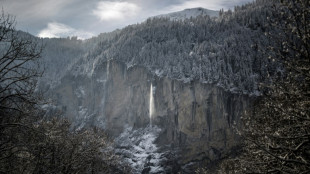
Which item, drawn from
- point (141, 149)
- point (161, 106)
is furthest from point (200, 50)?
point (141, 149)

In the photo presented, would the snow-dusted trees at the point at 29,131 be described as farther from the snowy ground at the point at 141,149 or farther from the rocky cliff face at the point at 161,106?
the rocky cliff face at the point at 161,106

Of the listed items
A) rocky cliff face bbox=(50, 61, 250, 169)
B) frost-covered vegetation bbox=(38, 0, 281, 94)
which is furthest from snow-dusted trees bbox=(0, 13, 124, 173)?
frost-covered vegetation bbox=(38, 0, 281, 94)

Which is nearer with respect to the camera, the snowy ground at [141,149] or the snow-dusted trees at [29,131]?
the snow-dusted trees at [29,131]

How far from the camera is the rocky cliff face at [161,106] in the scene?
111 m

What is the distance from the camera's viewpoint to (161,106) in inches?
5330

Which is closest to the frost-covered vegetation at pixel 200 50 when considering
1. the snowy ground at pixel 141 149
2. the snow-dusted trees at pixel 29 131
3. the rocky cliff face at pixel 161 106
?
the rocky cliff face at pixel 161 106

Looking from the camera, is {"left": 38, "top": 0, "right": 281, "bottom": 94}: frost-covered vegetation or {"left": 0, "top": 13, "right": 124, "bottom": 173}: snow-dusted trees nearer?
{"left": 0, "top": 13, "right": 124, "bottom": 173}: snow-dusted trees

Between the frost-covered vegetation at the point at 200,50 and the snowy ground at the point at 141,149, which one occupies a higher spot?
the frost-covered vegetation at the point at 200,50

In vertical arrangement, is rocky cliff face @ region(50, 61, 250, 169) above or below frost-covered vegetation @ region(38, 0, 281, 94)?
below

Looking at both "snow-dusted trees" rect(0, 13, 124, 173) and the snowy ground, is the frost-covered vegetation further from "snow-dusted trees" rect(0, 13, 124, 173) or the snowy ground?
"snow-dusted trees" rect(0, 13, 124, 173)

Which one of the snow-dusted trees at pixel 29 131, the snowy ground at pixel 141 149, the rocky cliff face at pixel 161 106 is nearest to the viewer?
the snow-dusted trees at pixel 29 131

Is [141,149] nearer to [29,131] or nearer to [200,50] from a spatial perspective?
[200,50]

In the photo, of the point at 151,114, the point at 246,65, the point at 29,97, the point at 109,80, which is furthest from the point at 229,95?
the point at 29,97

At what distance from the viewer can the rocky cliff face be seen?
111 m
